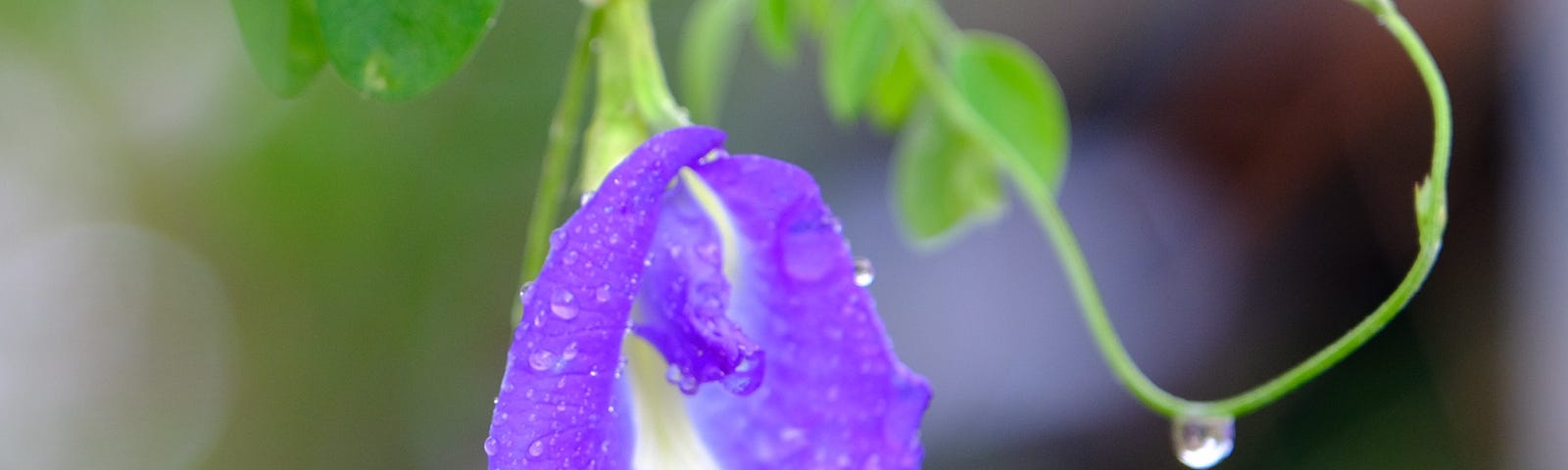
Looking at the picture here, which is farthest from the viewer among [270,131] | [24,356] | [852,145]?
[24,356]

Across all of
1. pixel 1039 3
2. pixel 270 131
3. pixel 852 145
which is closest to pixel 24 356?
pixel 270 131

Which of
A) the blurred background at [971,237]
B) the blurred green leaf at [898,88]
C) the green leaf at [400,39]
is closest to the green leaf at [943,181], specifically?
the blurred green leaf at [898,88]

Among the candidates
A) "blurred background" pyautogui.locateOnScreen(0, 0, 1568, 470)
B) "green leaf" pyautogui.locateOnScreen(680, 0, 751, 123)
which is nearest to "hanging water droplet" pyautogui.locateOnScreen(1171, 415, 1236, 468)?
"green leaf" pyautogui.locateOnScreen(680, 0, 751, 123)

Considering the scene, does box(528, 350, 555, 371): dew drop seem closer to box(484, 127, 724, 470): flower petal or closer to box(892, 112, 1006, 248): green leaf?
box(484, 127, 724, 470): flower petal

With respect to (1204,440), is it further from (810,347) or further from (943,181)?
(943,181)

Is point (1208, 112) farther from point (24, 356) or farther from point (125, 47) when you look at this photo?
point (24, 356)

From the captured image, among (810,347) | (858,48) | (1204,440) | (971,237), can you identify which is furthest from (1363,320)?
(971,237)
